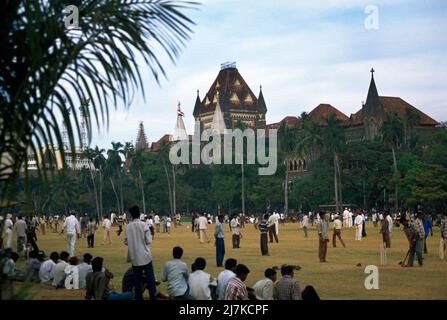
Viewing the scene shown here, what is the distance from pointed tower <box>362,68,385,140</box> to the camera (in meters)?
120

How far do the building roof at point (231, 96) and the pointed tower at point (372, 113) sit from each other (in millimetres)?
42960

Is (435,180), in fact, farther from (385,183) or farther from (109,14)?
(109,14)

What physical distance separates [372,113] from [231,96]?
48206 millimetres

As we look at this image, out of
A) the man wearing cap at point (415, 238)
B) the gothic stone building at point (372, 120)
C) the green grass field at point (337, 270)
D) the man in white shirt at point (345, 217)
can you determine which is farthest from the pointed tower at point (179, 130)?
the man wearing cap at point (415, 238)

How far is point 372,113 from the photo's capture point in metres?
121

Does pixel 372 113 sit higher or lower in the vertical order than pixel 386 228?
higher

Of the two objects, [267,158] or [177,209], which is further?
[177,209]

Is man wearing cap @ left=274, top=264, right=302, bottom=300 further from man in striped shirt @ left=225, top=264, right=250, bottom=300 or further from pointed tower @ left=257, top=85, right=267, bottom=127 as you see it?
pointed tower @ left=257, top=85, right=267, bottom=127

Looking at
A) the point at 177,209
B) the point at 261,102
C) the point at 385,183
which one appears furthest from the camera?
the point at 261,102

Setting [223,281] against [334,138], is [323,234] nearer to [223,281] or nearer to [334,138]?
[223,281]

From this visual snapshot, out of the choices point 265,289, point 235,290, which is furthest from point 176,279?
point 235,290

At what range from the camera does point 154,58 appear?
18.9 feet
